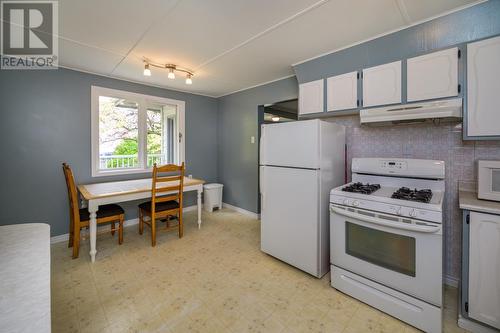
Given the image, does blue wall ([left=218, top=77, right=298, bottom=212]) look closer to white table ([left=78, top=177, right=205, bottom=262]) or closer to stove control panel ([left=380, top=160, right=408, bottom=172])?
white table ([left=78, top=177, right=205, bottom=262])

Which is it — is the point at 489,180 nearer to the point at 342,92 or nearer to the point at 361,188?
the point at 361,188

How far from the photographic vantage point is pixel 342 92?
94.5 inches

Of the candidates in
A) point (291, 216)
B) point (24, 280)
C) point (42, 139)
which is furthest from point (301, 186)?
point (42, 139)

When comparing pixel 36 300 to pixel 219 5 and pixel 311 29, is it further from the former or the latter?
pixel 311 29

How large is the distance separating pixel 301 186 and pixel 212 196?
2.57 metres

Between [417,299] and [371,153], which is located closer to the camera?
[417,299]

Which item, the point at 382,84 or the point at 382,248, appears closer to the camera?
the point at 382,248

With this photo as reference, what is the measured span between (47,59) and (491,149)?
479cm

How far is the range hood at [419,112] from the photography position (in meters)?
1.71

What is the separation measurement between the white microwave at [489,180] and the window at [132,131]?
4.10 m

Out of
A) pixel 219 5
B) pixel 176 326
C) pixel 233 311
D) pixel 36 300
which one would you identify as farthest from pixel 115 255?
pixel 219 5

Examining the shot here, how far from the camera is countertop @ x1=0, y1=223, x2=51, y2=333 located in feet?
2.19

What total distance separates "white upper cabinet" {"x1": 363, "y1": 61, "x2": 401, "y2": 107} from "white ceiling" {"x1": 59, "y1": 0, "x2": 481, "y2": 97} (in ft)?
1.16

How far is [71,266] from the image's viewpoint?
2.39 meters
